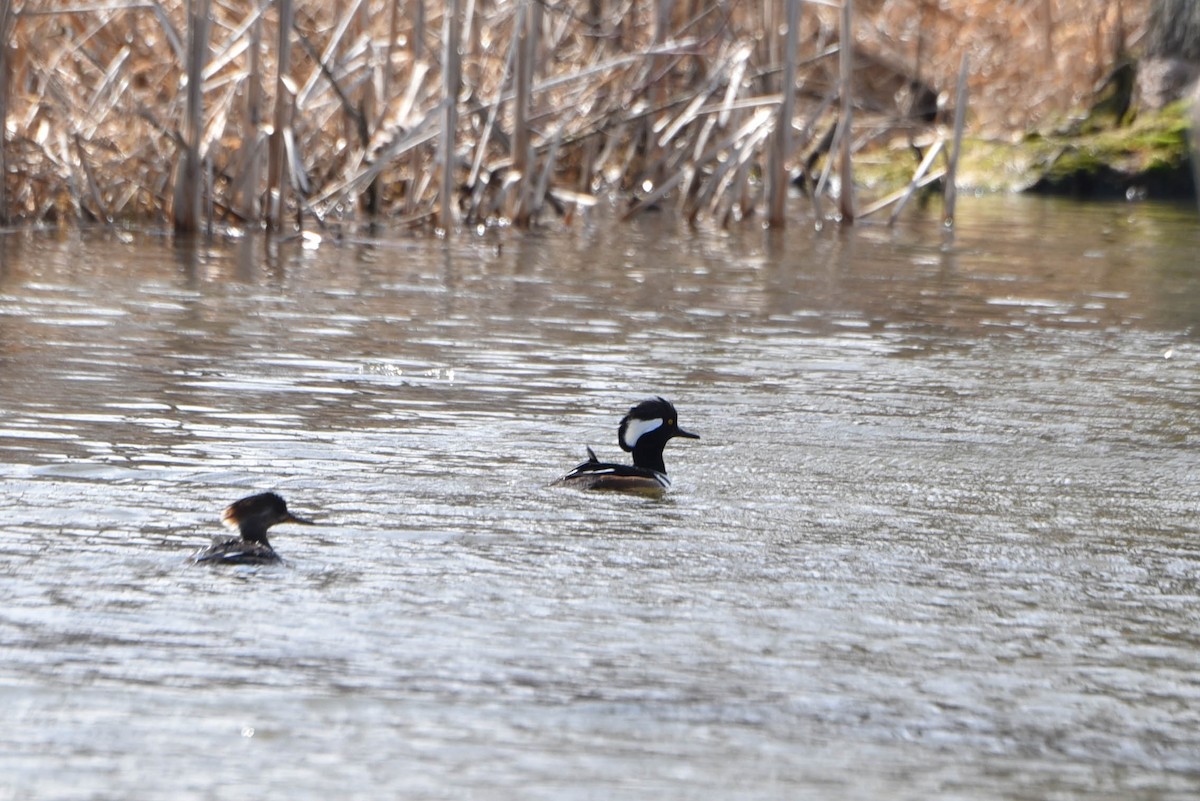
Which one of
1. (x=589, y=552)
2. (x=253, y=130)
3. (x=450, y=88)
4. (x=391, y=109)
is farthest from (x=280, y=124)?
(x=589, y=552)

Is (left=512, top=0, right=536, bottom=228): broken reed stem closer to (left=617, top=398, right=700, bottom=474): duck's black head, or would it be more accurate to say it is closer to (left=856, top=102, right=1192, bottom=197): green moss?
(left=856, top=102, right=1192, bottom=197): green moss

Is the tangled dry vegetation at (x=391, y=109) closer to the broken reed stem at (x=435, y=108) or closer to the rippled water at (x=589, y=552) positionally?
the broken reed stem at (x=435, y=108)

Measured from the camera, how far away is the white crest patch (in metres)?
6.38

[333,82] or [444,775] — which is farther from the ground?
[333,82]

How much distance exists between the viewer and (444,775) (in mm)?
3549

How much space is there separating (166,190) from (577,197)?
316 cm

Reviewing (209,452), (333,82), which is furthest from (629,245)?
(209,452)

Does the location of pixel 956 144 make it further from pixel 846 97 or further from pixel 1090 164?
pixel 1090 164

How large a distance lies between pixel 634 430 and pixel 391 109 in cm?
949

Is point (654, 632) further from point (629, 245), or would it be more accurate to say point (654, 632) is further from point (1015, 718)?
point (629, 245)

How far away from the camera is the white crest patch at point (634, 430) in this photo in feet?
20.9

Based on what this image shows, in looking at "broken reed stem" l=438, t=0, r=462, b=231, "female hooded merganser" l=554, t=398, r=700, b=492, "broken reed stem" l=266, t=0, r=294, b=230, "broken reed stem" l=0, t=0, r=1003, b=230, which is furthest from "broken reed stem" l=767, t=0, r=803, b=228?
"female hooded merganser" l=554, t=398, r=700, b=492

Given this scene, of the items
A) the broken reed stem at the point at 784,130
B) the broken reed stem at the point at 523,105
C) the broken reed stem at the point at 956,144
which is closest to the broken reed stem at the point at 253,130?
the broken reed stem at the point at 523,105

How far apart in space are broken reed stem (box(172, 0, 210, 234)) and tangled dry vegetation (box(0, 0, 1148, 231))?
19mm
